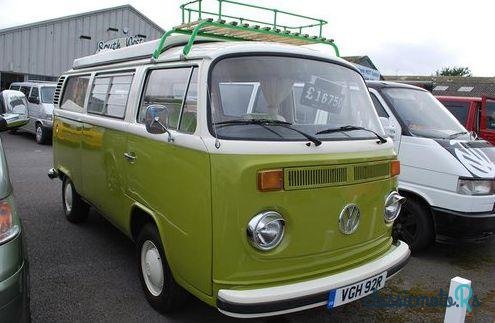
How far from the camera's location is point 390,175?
11.8 ft

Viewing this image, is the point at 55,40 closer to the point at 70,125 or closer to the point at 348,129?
the point at 70,125

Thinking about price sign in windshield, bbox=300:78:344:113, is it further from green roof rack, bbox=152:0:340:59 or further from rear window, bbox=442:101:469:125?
rear window, bbox=442:101:469:125

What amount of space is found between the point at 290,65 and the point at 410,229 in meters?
2.82

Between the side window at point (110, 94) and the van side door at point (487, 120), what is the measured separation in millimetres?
7381

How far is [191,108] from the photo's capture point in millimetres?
3164

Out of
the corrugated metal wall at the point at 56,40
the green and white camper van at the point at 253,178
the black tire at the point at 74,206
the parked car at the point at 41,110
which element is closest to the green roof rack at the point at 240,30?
the green and white camper van at the point at 253,178

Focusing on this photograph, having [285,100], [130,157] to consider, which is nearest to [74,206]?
[130,157]

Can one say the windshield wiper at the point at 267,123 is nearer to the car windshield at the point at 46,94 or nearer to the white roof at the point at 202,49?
the white roof at the point at 202,49

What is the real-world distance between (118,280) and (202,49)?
2.29m

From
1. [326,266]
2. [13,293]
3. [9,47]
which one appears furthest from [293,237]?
[9,47]

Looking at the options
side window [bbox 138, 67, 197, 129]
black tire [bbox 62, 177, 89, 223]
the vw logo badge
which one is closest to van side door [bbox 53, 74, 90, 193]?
black tire [bbox 62, 177, 89, 223]

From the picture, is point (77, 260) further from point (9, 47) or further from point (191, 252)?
point (9, 47)

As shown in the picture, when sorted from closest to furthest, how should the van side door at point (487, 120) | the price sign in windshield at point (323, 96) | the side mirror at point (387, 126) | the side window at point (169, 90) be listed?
the side window at point (169, 90) → the price sign in windshield at point (323, 96) → the side mirror at point (387, 126) → the van side door at point (487, 120)

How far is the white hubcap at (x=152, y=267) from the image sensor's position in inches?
141
